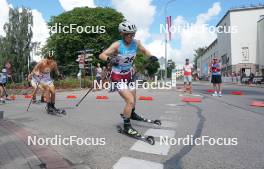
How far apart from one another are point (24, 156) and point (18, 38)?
6925 centimetres

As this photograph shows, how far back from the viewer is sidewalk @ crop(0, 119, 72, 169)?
4.69m

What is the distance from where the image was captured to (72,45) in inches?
2542

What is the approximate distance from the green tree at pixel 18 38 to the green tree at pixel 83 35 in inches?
214

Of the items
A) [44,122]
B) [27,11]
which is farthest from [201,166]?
[27,11]

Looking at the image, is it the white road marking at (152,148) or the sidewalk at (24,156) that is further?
the white road marking at (152,148)

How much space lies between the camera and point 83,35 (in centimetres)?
6425

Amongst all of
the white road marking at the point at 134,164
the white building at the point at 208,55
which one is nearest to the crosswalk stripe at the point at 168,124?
the white road marking at the point at 134,164

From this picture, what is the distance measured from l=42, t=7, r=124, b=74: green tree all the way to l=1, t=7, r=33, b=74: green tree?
5.43 m

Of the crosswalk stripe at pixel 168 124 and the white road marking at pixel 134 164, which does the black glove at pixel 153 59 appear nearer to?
the crosswalk stripe at pixel 168 124

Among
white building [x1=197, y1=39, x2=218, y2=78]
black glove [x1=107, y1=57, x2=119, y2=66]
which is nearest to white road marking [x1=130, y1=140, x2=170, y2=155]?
black glove [x1=107, y1=57, x2=119, y2=66]

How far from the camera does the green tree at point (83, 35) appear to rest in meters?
63.6

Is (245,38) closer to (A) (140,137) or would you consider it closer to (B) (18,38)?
(B) (18,38)

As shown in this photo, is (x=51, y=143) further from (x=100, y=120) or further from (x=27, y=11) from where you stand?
(x=27, y=11)

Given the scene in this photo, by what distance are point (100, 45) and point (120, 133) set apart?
57.3 metres
